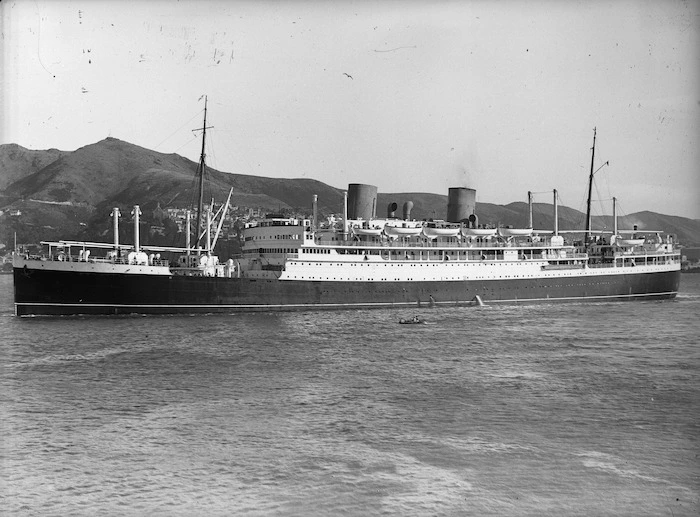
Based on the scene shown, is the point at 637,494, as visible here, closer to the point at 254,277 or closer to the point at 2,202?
the point at 254,277

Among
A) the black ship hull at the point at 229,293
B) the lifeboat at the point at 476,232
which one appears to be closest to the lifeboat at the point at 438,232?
the lifeboat at the point at 476,232

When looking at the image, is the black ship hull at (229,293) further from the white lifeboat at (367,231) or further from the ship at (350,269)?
the white lifeboat at (367,231)

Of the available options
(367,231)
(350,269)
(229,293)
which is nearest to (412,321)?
(350,269)

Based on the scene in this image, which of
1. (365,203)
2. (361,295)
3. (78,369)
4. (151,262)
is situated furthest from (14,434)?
(365,203)

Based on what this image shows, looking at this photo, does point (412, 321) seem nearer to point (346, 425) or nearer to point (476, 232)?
point (476, 232)

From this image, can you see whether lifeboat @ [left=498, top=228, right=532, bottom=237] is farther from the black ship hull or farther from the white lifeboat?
the white lifeboat
